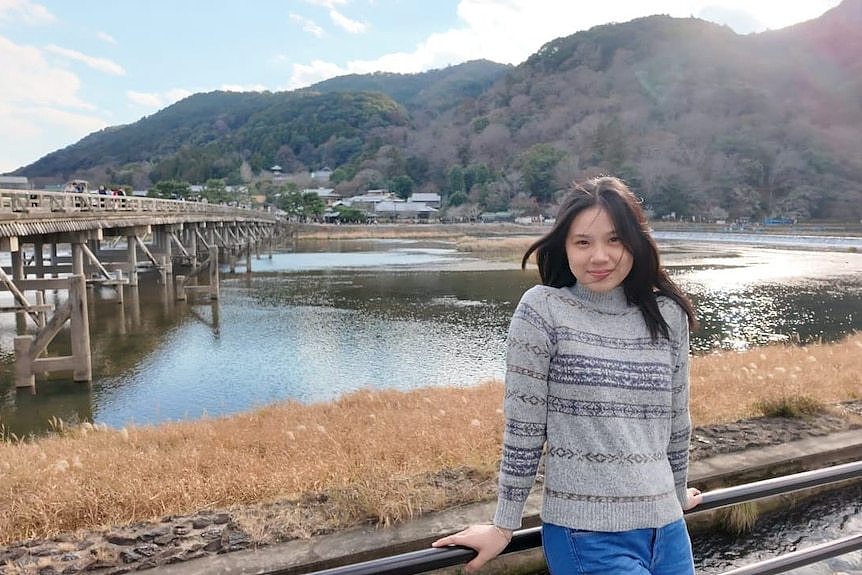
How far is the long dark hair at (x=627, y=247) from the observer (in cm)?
161

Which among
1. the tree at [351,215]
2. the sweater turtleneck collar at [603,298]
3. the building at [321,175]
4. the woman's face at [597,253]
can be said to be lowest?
the sweater turtleneck collar at [603,298]

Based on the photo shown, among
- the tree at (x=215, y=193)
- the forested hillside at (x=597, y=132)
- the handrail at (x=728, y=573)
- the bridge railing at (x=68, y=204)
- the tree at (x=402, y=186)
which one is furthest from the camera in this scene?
the tree at (x=402, y=186)

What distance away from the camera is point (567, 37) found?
458ft

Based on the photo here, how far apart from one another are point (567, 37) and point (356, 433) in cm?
15014

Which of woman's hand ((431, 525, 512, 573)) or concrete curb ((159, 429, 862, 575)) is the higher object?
woman's hand ((431, 525, 512, 573))

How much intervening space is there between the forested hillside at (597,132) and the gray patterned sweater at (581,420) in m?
49.4

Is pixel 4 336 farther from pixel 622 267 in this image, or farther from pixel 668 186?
pixel 668 186

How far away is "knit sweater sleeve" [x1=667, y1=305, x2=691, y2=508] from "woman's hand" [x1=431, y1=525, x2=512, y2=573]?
0.60 metres

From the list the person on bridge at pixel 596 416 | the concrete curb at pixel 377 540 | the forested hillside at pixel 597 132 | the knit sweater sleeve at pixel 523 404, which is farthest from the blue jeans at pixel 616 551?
the forested hillside at pixel 597 132

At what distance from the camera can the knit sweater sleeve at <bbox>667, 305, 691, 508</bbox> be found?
165 centimetres

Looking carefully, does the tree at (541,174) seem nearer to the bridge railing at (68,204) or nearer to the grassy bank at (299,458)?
the bridge railing at (68,204)

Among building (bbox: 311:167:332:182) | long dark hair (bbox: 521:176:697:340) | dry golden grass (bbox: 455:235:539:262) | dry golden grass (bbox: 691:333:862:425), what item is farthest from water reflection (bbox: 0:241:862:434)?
building (bbox: 311:167:332:182)

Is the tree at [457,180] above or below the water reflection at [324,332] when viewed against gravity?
above

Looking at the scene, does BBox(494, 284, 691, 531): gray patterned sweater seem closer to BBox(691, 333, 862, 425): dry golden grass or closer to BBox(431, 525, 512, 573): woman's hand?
BBox(431, 525, 512, 573): woman's hand
